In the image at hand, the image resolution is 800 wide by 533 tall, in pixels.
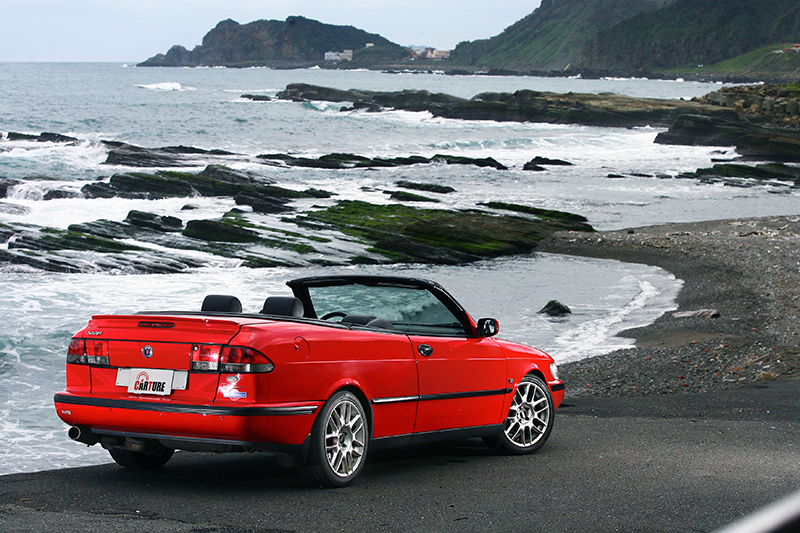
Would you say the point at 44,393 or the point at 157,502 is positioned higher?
the point at 157,502

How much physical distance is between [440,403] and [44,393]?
647 cm

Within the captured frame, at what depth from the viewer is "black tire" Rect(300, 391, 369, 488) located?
15.8ft

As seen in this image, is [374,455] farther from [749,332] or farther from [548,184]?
[548,184]

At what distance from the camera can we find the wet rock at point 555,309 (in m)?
16.0

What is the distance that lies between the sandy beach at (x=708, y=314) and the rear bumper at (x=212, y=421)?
6.29m

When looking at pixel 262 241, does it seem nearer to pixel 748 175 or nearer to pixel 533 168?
pixel 533 168

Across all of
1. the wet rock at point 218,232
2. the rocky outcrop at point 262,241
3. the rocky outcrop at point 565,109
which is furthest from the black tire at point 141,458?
the rocky outcrop at point 565,109

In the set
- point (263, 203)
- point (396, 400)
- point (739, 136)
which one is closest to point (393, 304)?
point (396, 400)

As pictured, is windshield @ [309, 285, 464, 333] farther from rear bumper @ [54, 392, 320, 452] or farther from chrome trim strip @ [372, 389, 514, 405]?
rear bumper @ [54, 392, 320, 452]

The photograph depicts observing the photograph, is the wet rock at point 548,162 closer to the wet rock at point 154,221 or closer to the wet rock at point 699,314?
the wet rock at point 154,221

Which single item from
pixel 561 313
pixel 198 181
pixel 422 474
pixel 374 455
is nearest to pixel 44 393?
pixel 374 455

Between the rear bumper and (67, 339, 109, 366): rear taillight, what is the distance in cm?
25

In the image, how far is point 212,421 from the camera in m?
4.56

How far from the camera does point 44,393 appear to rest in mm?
10164
